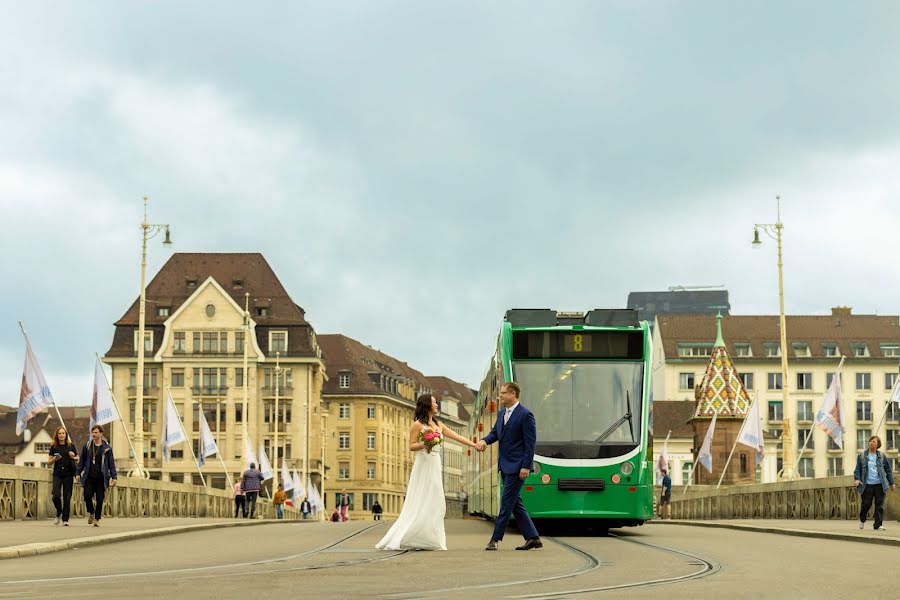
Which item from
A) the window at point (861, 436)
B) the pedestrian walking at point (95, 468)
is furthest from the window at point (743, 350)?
the pedestrian walking at point (95, 468)

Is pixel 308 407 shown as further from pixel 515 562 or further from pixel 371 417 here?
pixel 515 562

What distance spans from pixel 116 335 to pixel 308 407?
52.2 ft

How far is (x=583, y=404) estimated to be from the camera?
2264cm

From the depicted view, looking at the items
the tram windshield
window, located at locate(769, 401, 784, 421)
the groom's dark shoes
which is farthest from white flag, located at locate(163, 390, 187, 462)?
Result: window, located at locate(769, 401, 784, 421)

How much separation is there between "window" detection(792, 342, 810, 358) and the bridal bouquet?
121m

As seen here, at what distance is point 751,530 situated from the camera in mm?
27391

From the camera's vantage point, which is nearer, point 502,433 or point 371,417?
point 502,433

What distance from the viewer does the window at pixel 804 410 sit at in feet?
436

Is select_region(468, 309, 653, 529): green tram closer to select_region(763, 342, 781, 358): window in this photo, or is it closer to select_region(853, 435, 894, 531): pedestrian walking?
select_region(853, 435, 894, 531): pedestrian walking

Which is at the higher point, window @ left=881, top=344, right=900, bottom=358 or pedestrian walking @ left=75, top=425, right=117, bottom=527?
window @ left=881, top=344, right=900, bottom=358

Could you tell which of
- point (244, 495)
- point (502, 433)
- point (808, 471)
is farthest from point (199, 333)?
point (502, 433)

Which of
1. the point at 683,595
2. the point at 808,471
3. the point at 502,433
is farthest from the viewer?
the point at 808,471

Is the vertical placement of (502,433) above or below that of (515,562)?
above

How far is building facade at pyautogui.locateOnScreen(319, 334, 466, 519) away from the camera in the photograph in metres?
137
